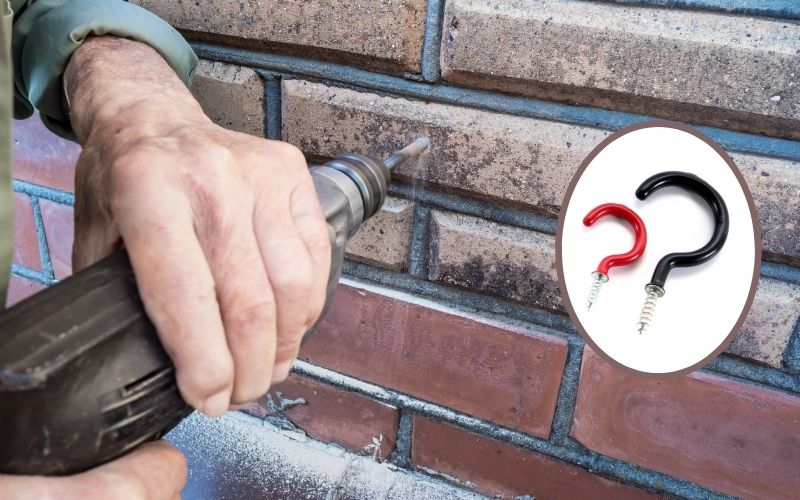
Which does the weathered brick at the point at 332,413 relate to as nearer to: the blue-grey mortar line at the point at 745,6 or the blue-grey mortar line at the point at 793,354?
the blue-grey mortar line at the point at 793,354

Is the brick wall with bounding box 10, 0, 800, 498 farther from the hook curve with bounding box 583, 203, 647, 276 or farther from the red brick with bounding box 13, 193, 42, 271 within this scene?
the red brick with bounding box 13, 193, 42, 271

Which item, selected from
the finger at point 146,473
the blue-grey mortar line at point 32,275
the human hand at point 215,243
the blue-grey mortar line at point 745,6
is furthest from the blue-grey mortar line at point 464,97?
the blue-grey mortar line at point 32,275

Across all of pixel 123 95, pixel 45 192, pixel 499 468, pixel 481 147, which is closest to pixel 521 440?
pixel 499 468

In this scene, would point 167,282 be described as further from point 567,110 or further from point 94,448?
point 567,110

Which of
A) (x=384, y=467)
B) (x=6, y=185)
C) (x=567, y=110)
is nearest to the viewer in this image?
(x=6, y=185)

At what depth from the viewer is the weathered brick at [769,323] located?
0.59m

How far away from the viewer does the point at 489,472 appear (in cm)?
81

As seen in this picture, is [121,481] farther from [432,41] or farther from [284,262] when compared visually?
[432,41]

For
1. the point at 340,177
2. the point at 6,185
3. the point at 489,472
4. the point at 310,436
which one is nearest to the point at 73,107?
the point at 6,185

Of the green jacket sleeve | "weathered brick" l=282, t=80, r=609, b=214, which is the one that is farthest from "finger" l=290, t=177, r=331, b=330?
the green jacket sleeve

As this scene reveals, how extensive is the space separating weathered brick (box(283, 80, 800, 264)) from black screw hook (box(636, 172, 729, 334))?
0.09 m

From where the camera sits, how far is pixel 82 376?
0.37 m

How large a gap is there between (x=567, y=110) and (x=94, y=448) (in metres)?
0.52

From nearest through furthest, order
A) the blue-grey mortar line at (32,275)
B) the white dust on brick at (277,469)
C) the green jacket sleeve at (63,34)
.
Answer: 1. the green jacket sleeve at (63,34)
2. the white dust on brick at (277,469)
3. the blue-grey mortar line at (32,275)
